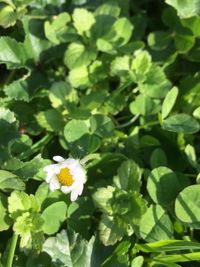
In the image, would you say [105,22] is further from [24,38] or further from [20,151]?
[20,151]

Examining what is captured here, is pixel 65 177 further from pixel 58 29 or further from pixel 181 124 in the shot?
pixel 58 29

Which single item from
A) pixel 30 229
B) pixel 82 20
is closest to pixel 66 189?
pixel 30 229

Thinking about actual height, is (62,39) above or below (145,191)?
above

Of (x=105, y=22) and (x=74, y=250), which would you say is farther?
(x=105, y=22)

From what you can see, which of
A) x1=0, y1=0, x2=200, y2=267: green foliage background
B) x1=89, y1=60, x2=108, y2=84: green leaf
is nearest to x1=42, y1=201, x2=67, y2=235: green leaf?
x1=0, y1=0, x2=200, y2=267: green foliage background

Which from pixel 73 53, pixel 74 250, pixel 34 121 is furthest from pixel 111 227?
pixel 73 53

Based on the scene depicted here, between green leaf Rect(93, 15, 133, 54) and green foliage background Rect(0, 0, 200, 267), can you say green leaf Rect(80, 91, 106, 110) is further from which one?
green leaf Rect(93, 15, 133, 54)

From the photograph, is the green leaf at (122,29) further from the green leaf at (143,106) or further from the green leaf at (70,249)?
the green leaf at (70,249)
